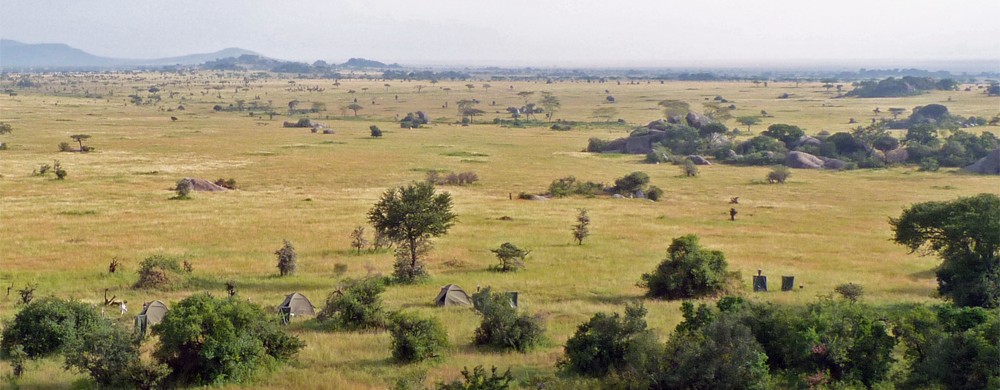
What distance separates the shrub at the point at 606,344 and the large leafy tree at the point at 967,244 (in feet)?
41.9

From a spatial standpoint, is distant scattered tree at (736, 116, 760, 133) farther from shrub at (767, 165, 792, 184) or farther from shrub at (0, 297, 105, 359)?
shrub at (0, 297, 105, 359)

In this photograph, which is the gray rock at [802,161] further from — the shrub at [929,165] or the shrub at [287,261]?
the shrub at [287,261]

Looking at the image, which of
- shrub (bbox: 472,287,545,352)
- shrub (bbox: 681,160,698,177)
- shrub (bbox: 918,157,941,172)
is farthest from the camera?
shrub (bbox: 918,157,941,172)

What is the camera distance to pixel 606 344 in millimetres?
18188

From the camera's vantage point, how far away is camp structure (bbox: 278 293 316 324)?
2372cm

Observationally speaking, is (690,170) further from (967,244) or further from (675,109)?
(675,109)

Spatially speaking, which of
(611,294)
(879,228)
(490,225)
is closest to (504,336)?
(611,294)

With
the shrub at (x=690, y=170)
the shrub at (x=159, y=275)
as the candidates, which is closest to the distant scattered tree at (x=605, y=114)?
the shrub at (x=690, y=170)

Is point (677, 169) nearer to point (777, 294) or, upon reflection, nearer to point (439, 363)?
point (777, 294)

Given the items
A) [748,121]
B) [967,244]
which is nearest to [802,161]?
[748,121]

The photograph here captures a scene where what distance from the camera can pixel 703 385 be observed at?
50.3 ft

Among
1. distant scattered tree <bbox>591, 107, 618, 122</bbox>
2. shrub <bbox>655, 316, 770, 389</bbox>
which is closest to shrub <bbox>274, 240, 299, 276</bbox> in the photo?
shrub <bbox>655, 316, 770, 389</bbox>

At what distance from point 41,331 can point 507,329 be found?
477 inches

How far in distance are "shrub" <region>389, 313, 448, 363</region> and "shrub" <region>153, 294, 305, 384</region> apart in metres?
3.08
